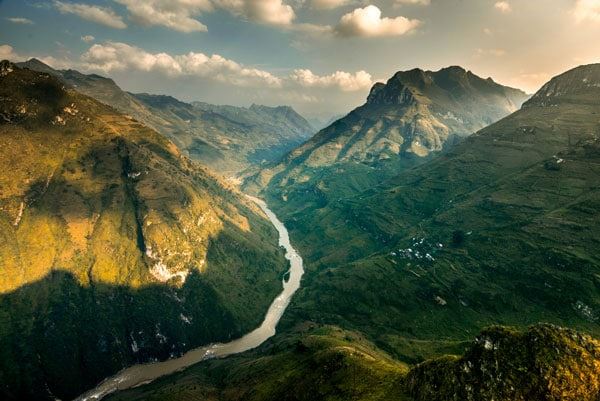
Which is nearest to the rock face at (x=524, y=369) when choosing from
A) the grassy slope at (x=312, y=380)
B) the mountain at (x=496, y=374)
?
the mountain at (x=496, y=374)

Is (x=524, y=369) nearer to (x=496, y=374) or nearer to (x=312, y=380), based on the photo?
(x=496, y=374)

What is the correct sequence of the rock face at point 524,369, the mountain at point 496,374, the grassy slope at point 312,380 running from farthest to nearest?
the grassy slope at point 312,380
the mountain at point 496,374
the rock face at point 524,369

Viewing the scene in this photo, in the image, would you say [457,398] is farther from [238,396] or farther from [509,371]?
[238,396]

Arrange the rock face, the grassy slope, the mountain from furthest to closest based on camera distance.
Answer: the grassy slope < the mountain < the rock face

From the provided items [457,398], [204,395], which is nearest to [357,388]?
[457,398]

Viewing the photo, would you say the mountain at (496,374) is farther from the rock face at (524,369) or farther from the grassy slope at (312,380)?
the grassy slope at (312,380)

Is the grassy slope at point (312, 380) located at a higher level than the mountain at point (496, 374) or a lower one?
lower

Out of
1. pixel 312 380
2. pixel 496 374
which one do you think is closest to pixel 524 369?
pixel 496 374

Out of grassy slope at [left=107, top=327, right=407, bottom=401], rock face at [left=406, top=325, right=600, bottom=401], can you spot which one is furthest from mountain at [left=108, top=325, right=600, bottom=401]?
grassy slope at [left=107, top=327, right=407, bottom=401]

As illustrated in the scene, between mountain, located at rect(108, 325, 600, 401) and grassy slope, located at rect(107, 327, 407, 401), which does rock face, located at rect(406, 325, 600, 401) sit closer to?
mountain, located at rect(108, 325, 600, 401)
